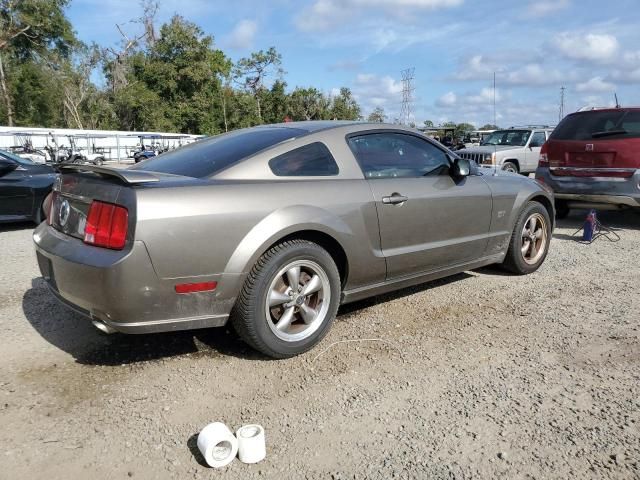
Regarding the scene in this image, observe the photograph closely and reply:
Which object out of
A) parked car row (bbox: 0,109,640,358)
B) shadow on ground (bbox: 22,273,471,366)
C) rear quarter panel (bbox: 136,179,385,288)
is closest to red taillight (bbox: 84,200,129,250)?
parked car row (bbox: 0,109,640,358)

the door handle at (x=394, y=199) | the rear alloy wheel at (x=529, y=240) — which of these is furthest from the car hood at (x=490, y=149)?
the door handle at (x=394, y=199)

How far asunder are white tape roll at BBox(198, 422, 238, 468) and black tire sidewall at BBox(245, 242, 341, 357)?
2.84 ft

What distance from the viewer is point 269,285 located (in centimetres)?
320

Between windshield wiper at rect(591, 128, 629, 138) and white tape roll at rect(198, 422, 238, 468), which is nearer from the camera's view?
white tape roll at rect(198, 422, 238, 468)

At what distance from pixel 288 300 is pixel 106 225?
1173 mm

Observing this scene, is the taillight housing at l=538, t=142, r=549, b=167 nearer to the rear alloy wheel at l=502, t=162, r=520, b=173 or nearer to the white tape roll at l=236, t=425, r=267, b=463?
the rear alloy wheel at l=502, t=162, r=520, b=173

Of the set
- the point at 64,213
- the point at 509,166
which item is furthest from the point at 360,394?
the point at 509,166

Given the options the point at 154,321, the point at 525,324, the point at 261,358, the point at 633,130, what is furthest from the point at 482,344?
the point at 633,130

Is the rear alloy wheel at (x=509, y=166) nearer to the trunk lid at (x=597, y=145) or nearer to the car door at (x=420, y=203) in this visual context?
the trunk lid at (x=597, y=145)

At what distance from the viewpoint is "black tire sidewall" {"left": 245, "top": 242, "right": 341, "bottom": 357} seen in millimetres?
3152

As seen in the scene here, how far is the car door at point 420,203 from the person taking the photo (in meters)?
3.84

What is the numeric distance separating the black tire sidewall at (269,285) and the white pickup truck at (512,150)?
11.2 metres

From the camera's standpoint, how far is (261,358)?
340 cm

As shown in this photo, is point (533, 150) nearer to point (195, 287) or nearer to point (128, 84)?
point (195, 287)
